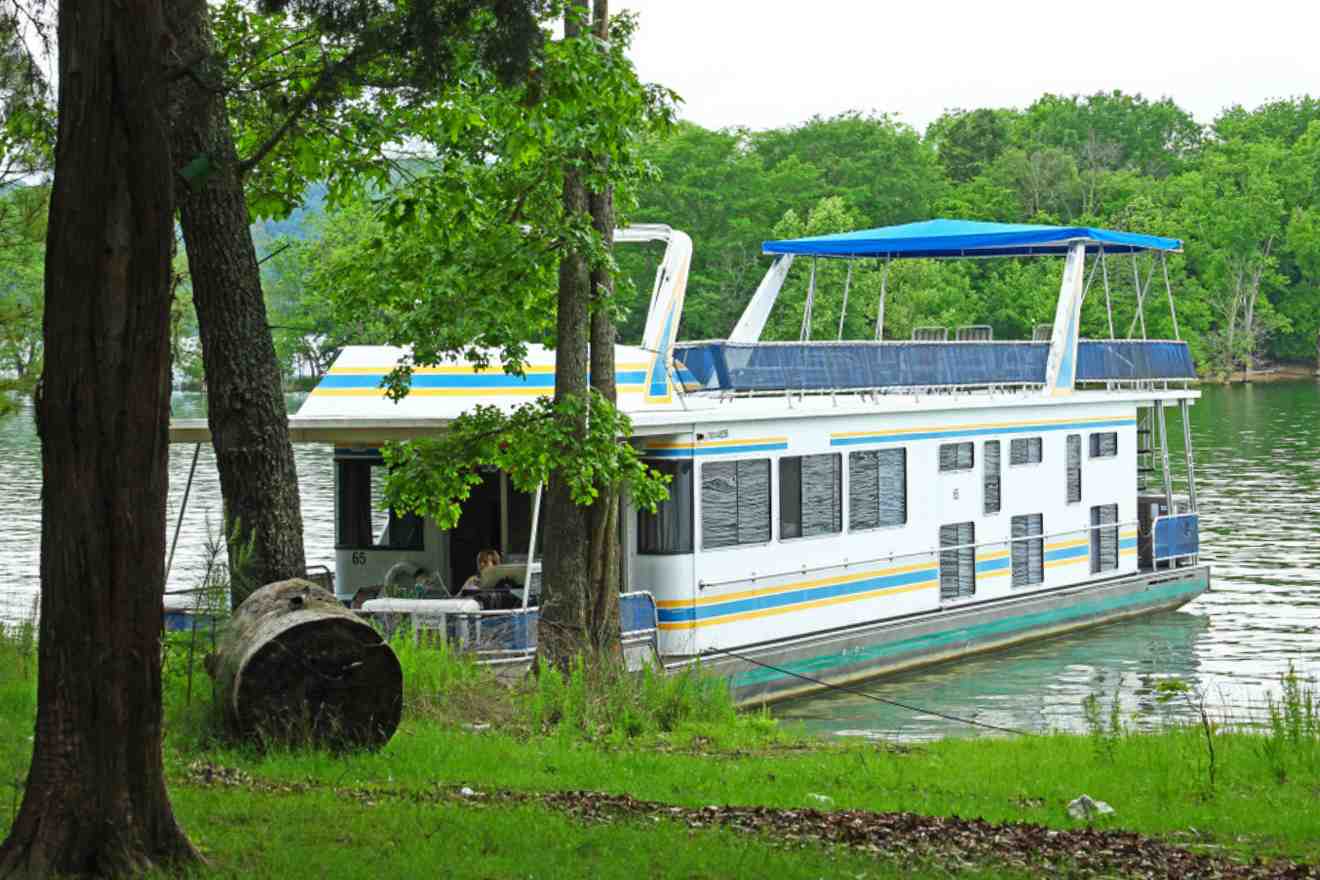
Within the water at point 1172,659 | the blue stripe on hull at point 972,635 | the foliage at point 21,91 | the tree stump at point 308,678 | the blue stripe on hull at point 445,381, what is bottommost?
the water at point 1172,659

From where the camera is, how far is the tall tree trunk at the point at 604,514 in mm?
17062

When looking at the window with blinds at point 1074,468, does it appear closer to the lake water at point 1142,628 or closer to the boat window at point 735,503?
the lake water at point 1142,628

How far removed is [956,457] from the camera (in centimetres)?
2339

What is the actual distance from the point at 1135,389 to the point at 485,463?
14946 mm

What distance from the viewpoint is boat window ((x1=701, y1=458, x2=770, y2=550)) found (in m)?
19.4

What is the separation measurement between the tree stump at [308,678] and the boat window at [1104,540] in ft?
54.4

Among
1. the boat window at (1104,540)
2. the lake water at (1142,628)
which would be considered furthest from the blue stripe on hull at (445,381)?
the boat window at (1104,540)

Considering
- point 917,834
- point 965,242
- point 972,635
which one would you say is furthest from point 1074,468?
point 917,834

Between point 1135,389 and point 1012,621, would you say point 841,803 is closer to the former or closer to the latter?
point 1012,621

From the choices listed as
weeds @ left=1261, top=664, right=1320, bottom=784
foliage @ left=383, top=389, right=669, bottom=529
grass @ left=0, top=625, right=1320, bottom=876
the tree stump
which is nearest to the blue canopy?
foliage @ left=383, top=389, right=669, bottom=529

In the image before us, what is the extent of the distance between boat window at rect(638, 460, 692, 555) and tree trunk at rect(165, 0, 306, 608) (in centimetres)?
547

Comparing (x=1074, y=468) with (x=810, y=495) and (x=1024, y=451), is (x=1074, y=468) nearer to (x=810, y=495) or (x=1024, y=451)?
(x=1024, y=451)

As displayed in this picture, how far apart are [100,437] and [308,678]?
4154 millimetres

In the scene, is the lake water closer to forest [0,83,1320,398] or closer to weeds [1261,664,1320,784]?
weeds [1261,664,1320,784]
